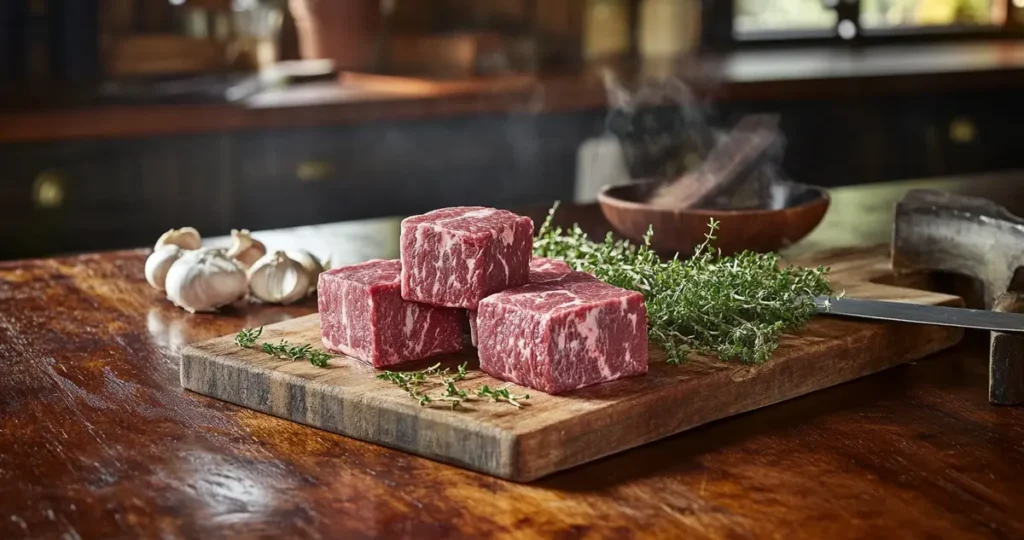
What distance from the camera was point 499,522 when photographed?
87cm

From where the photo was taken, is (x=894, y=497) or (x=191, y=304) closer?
(x=894, y=497)

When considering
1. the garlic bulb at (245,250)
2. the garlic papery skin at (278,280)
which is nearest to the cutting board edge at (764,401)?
the garlic papery skin at (278,280)

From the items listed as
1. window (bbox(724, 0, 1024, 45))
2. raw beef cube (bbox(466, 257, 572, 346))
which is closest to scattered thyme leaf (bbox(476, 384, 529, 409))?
raw beef cube (bbox(466, 257, 572, 346))

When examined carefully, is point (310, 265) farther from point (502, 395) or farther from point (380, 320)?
point (502, 395)

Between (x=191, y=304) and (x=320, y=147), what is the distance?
1.87 m

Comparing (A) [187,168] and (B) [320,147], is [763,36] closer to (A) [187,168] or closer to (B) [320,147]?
(B) [320,147]

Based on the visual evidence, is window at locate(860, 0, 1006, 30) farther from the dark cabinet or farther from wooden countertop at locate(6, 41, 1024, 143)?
the dark cabinet

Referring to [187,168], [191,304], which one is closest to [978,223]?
[191,304]

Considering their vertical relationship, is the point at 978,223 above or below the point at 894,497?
above

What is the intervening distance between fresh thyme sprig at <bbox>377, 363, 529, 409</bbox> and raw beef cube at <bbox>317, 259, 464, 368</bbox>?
30mm

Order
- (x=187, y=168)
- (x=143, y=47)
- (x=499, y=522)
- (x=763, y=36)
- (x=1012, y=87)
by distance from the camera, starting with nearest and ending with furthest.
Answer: (x=499, y=522) < (x=187, y=168) < (x=143, y=47) < (x=1012, y=87) < (x=763, y=36)

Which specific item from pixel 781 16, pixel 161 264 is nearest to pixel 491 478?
pixel 161 264

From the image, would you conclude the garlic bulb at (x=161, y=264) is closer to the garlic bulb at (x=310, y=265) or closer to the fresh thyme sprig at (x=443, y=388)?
the garlic bulb at (x=310, y=265)

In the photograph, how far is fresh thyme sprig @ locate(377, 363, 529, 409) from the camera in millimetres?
1021
